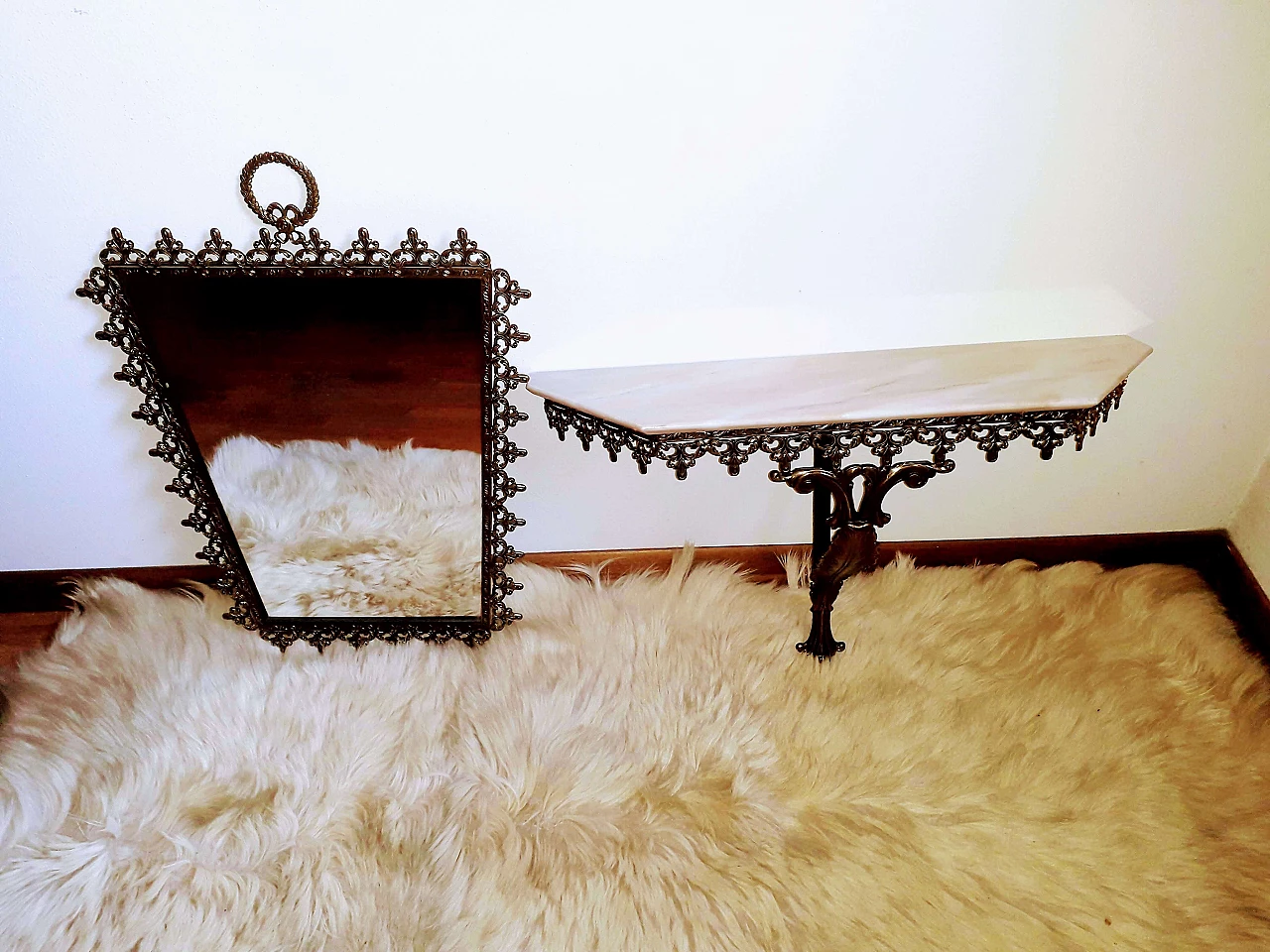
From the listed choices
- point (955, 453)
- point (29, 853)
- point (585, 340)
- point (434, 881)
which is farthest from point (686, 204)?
point (29, 853)

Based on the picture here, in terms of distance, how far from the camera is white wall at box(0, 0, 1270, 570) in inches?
33.8

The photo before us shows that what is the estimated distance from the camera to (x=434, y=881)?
37.6 inches

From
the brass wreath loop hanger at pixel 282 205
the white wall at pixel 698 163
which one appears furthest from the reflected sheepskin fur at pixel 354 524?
the brass wreath loop hanger at pixel 282 205

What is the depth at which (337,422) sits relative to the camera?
3.53 feet

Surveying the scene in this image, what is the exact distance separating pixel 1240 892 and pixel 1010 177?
0.96 m

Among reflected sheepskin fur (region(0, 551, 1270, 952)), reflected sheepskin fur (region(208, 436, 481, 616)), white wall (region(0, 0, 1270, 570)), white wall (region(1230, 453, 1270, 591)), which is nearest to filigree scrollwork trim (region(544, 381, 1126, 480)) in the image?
white wall (region(0, 0, 1270, 570))

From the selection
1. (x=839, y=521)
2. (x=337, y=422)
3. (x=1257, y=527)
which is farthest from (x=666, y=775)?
(x=1257, y=527)

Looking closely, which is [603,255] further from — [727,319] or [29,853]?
[29,853]

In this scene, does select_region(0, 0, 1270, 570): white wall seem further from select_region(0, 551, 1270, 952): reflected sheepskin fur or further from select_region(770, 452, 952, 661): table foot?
select_region(0, 551, 1270, 952): reflected sheepskin fur

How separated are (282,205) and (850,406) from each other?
78cm

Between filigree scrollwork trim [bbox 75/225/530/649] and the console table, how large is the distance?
0.12 metres

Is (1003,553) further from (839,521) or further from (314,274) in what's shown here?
(314,274)

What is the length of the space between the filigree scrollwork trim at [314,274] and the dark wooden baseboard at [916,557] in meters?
0.18

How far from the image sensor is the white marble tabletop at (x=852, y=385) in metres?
0.88
